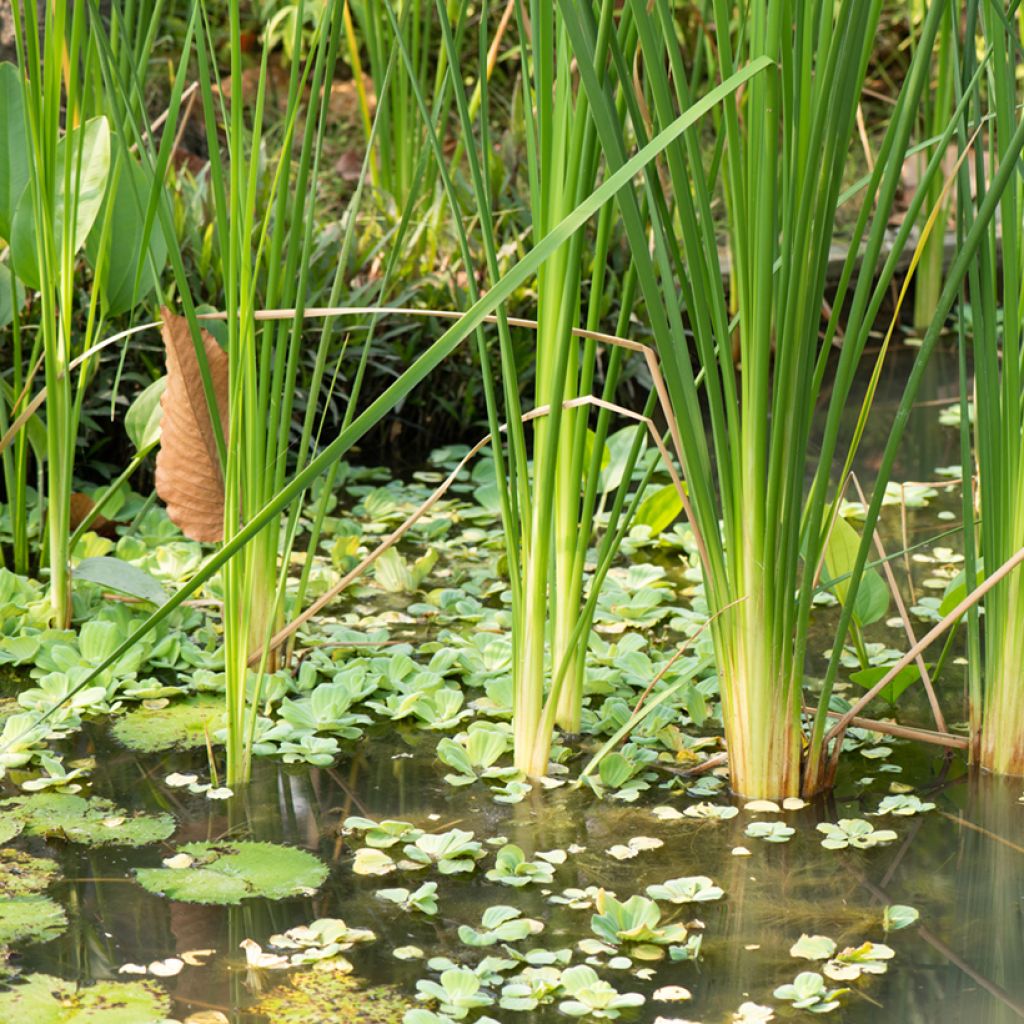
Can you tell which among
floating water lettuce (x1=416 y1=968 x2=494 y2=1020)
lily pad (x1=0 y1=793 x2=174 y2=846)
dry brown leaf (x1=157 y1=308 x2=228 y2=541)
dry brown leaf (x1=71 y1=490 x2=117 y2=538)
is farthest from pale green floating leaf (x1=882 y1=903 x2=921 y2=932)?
dry brown leaf (x1=71 y1=490 x2=117 y2=538)

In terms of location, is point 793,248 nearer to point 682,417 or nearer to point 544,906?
point 682,417

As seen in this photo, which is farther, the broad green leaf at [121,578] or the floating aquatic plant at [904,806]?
the broad green leaf at [121,578]

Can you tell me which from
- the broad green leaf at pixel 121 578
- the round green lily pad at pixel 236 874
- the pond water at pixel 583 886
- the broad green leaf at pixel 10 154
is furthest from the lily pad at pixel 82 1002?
the broad green leaf at pixel 10 154

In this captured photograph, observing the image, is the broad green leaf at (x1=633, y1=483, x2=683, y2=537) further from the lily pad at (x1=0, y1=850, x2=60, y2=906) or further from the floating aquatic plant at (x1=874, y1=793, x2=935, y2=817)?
the lily pad at (x1=0, y1=850, x2=60, y2=906)

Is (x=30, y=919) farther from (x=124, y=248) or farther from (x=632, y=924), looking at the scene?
(x=124, y=248)

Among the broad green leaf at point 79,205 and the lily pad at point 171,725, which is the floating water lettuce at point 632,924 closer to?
the lily pad at point 171,725

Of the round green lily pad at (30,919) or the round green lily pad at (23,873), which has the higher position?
the round green lily pad at (30,919)

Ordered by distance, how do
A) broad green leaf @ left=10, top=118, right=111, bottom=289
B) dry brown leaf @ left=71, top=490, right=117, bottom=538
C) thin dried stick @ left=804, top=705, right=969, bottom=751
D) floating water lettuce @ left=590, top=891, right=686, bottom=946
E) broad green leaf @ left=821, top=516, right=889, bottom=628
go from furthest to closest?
dry brown leaf @ left=71, top=490, right=117, bottom=538 → broad green leaf @ left=10, top=118, right=111, bottom=289 → broad green leaf @ left=821, top=516, right=889, bottom=628 → thin dried stick @ left=804, top=705, right=969, bottom=751 → floating water lettuce @ left=590, top=891, right=686, bottom=946

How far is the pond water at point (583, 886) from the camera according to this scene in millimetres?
1010

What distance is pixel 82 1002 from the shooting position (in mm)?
977

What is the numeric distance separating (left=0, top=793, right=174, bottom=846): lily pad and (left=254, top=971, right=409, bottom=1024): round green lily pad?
273mm

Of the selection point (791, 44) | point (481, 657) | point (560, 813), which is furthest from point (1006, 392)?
point (481, 657)

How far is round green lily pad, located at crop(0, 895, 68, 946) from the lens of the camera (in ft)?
3.49

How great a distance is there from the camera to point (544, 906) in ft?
3.67
